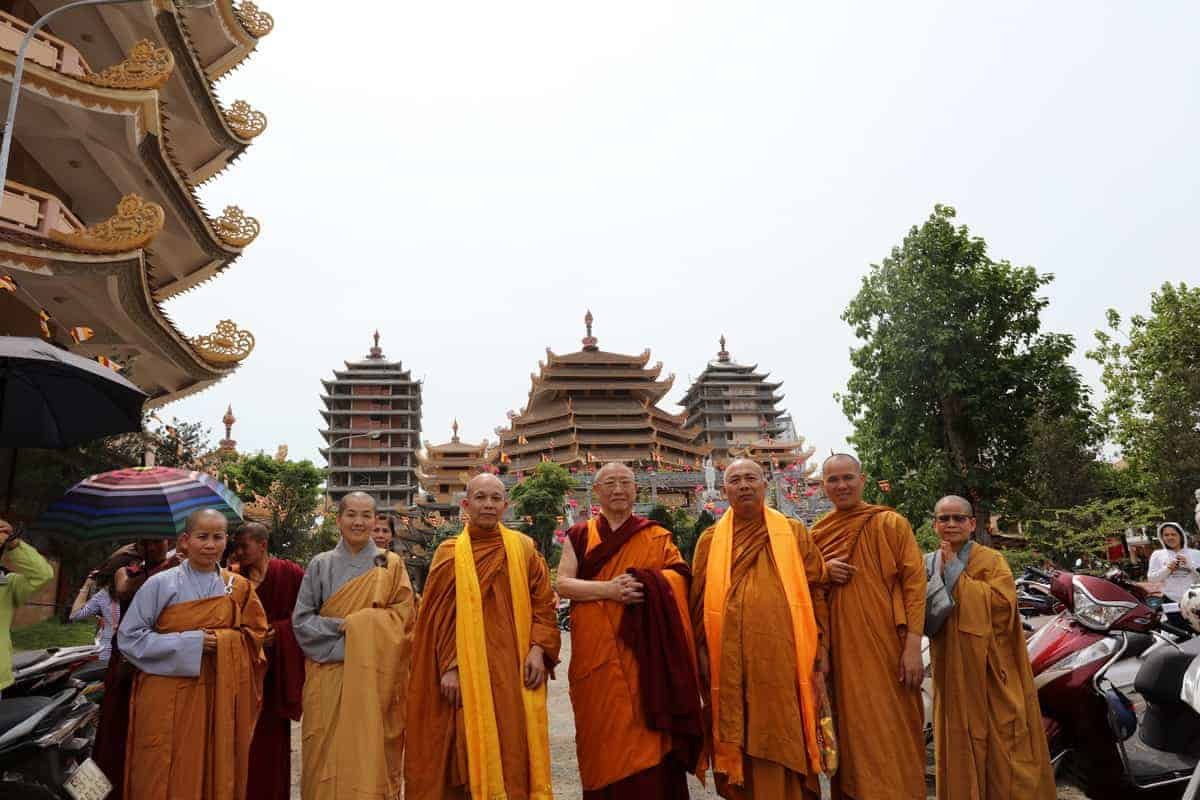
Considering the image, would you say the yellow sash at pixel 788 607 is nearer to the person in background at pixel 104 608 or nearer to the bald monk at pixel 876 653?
the bald monk at pixel 876 653

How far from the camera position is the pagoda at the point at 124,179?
1006 centimetres

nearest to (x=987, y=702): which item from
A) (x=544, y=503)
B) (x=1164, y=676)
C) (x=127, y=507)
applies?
(x=1164, y=676)

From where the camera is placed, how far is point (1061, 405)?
18906 mm

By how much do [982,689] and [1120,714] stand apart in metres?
0.69

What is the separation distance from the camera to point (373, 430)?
5475 cm

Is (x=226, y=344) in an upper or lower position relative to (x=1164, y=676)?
upper

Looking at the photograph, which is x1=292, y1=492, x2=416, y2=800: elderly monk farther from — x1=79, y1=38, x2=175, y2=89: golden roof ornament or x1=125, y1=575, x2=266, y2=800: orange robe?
x1=79, y1=38, x2=175, y2=89: golden roof ornament

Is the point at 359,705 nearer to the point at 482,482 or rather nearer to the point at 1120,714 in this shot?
the point at 482,482

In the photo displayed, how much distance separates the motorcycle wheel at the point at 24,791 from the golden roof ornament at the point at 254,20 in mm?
16240

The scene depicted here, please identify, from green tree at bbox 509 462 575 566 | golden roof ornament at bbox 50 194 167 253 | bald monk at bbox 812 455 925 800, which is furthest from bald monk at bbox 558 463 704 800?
green tree at bbox 509 462 575 566

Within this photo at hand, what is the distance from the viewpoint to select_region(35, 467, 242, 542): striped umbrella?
16.9 ft

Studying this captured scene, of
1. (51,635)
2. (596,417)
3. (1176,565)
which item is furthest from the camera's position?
(596,417)

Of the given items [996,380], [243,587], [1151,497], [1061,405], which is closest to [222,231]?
[243,587]

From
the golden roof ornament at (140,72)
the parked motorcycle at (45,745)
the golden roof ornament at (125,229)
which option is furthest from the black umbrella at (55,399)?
the golden roof ornament at (140,72)
